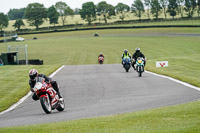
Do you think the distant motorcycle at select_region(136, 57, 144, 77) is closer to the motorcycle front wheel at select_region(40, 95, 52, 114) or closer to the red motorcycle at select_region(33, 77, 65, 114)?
the red motorcycle at select_region(33, 77, 65, 114)

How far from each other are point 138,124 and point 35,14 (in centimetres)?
15350

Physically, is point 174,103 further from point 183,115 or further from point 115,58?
point 115,58

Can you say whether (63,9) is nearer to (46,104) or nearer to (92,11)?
(92,11)

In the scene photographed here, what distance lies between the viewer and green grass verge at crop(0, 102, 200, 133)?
748 centimetres

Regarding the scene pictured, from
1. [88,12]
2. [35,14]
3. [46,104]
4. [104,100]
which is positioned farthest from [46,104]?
[88,12]

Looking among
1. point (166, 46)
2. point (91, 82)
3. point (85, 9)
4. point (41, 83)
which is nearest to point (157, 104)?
point (41, 83)

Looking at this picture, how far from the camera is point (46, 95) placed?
11031mm

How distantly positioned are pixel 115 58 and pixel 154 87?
32.2m

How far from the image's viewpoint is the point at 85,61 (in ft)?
154

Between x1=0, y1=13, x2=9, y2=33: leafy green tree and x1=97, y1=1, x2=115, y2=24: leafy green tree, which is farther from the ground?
x1=97, y1=1, x2=115, y2=24: leafy green tree

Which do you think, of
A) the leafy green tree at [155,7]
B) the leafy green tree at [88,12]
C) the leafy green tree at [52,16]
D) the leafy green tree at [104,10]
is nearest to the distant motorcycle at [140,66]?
the leafy green tree at [155,7]

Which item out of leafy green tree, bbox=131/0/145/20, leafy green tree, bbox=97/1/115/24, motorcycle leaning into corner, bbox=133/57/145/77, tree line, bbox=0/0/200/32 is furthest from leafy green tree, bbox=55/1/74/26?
motorcycle leaning into corner, bbox=133/57/145/77

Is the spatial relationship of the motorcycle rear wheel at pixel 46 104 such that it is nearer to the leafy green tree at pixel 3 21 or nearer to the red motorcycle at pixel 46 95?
the red motorcycle at pixel 46 95

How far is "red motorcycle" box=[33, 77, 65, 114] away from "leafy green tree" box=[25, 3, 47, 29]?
145229 mm
